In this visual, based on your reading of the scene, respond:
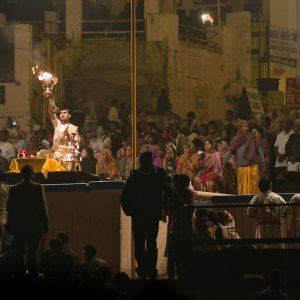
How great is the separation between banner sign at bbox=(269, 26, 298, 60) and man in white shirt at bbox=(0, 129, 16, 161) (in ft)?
55.2

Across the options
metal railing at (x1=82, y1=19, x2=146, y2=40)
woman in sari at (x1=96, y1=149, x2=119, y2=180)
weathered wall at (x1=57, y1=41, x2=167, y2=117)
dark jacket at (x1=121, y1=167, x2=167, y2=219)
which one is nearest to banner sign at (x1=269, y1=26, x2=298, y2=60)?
weathered wall at (x1=57, y1=41, x2=167, y2=117)

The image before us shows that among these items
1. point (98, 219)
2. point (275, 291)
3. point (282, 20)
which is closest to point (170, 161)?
point (98, 219)

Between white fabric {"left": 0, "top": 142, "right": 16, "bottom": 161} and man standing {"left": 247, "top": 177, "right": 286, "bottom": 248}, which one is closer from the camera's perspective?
man standing {"left": 247, "top": 177, "right": 286, "bottom": 248}

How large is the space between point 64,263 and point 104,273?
1.70 metres

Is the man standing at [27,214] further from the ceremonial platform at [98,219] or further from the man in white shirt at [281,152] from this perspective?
the man in white shirt at [281,152]

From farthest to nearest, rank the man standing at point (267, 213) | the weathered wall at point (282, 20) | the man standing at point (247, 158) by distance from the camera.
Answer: the weathered wall at point (282, 20), the man standing at point (247, 158), the man standing at point (267, 213)

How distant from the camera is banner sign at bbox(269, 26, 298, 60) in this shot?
49.4 metres

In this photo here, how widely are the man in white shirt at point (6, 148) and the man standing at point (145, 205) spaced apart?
14.1 metres

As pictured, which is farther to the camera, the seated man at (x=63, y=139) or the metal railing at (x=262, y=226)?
the seated man at (x=63, y=139)

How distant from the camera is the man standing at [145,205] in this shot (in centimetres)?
2000

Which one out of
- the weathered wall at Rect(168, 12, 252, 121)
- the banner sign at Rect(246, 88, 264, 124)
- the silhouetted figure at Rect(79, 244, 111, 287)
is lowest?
the silhouetted figure at Rect(79, 244, 111, 287)

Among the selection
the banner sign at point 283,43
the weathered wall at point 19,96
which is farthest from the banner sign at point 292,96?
the weathered wall at point 19,96

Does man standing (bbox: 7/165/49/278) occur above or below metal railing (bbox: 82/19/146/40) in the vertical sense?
below

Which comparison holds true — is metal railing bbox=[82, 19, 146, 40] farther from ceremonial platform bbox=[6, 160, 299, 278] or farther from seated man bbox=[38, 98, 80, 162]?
ceremonial platform bbox=[6, 160, 299, 278]
